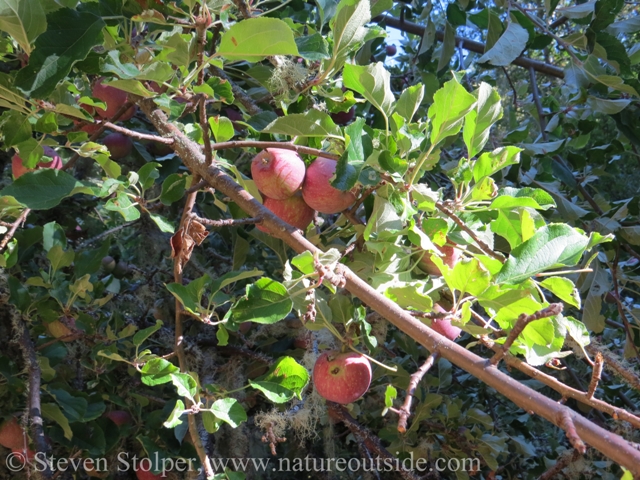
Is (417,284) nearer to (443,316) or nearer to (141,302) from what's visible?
(443,316)

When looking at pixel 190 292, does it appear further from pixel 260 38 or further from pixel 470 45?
pixel 470 45

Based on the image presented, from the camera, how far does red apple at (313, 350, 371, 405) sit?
35.4 inches

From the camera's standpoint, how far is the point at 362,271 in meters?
0.80

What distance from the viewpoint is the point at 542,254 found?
0.56m

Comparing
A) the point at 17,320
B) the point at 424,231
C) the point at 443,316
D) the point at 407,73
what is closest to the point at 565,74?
the point at 407,73

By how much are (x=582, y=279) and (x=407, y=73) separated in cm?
113

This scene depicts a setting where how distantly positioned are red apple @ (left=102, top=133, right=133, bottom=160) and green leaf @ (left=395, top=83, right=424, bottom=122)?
0.89 meters

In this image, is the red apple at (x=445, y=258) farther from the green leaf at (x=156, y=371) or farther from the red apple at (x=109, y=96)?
the red apple at (x=109, y=96)

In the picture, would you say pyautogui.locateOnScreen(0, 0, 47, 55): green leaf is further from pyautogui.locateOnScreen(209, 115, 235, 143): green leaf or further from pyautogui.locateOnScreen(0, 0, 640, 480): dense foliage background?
pyautogui.locateOnScreen(209, 115, 235, 143): green leaf

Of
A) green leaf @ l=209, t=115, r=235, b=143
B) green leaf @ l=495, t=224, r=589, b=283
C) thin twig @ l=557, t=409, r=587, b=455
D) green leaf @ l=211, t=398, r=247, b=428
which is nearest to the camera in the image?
thin twig @ l=557, t=409, r=587, b=455

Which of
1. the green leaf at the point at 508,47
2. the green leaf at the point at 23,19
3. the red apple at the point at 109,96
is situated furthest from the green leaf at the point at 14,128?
the green leaf at the point at 508,47

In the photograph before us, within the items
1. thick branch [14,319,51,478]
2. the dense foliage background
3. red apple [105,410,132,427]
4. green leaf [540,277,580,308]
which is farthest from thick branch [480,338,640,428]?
red apple [105,410,132,427]

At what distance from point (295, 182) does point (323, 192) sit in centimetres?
5

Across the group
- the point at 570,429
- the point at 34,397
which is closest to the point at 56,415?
the point at 34,397
